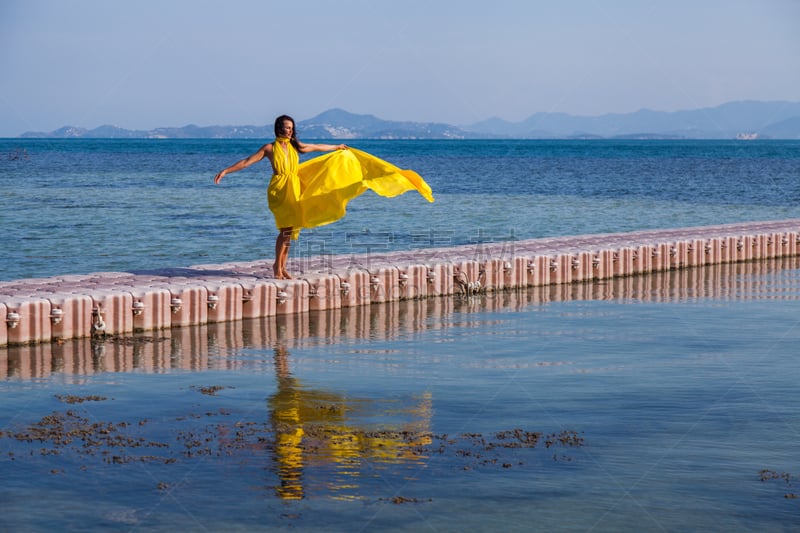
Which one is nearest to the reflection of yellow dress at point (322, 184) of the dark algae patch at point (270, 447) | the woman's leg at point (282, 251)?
the woman's leg at point (282, 251)

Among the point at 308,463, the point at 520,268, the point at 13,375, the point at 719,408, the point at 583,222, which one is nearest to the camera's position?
the point at 308,463

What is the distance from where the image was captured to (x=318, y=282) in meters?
18.9

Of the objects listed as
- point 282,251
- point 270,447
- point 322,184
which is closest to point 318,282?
point 282,251

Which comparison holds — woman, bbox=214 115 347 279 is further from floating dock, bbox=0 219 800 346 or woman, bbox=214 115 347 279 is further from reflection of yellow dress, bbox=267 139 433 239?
floating dock, bbox=0 219 800 346

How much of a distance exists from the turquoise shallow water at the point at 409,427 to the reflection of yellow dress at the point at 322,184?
1733 mm

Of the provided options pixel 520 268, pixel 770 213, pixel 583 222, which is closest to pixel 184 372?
pixel 520 268

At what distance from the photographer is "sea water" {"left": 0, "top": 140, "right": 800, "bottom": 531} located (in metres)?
9.05

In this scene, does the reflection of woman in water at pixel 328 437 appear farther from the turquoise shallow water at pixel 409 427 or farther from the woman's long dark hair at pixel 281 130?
the woman's long dark hair at pixel 281 130

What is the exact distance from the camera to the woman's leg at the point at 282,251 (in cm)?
1788

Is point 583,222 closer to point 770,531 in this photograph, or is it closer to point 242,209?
point 242,209

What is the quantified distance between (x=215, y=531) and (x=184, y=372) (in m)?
5.75

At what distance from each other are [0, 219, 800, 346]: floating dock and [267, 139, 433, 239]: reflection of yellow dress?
4.59 feet

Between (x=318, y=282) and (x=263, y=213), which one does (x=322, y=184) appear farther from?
(x=263, y=213)

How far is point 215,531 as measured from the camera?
8.52 metres
